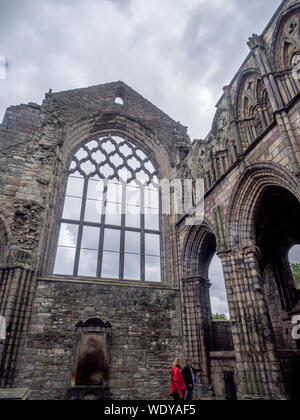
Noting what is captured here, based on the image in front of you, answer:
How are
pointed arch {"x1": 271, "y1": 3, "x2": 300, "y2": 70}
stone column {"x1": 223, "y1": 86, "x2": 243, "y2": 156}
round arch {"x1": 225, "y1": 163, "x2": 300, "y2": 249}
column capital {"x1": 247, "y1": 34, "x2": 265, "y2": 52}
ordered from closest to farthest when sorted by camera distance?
1. pointed arch {"x1": 271, "y1": 3, "x2": 300, "y2": 70}
2. round arch {"x1": 225, "y1": 163, "x2": 300, "y2": 249}
3. column capital {"x1": 247, "y1": 34, "x2": 265, "y2": 52}
4. stone column {"x1": 223, "y1": 86, "x2": 243, "y2": 156}

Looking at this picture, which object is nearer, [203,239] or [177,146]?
[203,239]

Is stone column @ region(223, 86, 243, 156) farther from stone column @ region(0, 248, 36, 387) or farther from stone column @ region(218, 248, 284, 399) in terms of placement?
stone column @ region(0, 248, 36, 387)

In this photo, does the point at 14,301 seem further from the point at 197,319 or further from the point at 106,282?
the point at 197,319

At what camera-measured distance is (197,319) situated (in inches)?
358

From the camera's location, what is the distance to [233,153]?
778 cm

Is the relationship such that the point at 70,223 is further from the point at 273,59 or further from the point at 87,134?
the point at 273,59

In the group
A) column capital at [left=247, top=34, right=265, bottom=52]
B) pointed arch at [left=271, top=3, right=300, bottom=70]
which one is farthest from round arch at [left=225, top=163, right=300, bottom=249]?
column capital at [left=247, top=34, right=265, bottom=52]

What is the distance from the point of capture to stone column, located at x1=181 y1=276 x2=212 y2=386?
8.55 metres

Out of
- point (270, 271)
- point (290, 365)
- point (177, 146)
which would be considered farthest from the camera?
point (177, 146)

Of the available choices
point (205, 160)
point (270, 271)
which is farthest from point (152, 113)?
point (270, 271)

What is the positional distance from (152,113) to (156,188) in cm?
426

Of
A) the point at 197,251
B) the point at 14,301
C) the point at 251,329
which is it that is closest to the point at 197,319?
the point at 197,251

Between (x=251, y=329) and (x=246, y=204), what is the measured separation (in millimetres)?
3093

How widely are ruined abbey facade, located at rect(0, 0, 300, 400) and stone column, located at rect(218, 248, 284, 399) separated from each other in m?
→ 0.02
